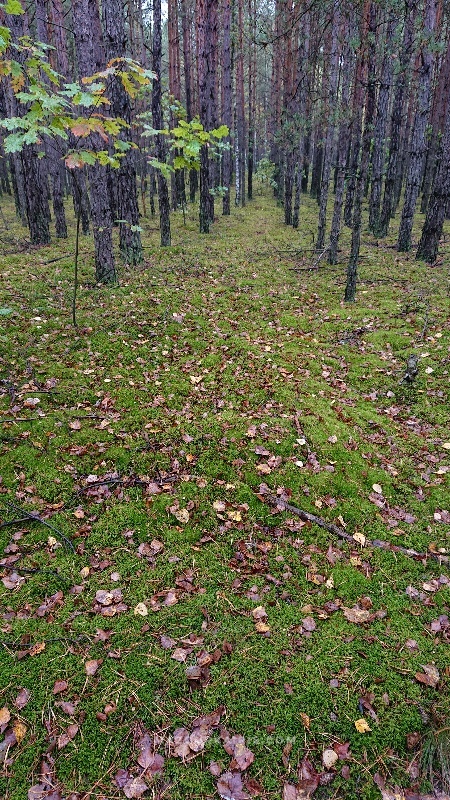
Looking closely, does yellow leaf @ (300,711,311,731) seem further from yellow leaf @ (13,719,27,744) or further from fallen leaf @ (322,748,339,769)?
yellow leaf @ (13,719,27,744)

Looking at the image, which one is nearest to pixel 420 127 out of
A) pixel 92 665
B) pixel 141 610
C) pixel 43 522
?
pixel 43 522

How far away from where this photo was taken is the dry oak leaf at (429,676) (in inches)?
111

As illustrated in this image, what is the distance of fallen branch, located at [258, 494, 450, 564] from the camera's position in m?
3.73

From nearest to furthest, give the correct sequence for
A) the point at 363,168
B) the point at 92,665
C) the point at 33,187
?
the point at 92,665 → the point at 363,168 → the point at 33,187

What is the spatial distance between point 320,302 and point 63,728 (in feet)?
27.5

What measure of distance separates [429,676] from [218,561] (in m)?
1.69

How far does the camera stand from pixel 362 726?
8.48ft

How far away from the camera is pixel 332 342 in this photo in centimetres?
744

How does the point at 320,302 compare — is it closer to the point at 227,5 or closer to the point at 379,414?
the point at 379,414

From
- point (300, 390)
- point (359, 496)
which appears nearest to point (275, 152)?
point (300, 390)

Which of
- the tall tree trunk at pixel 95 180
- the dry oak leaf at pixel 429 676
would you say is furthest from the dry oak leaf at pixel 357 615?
the tall tree trunk at pixel 95 180

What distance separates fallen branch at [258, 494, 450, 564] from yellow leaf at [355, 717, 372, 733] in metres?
1.45

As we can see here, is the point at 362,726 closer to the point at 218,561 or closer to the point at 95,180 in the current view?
the point at 218,561

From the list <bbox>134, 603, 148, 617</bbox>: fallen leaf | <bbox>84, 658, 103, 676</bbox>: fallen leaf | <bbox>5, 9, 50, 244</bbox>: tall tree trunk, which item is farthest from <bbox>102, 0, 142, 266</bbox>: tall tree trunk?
<bbox>84, 658, 103, 676</bbox>: fallen leaf
